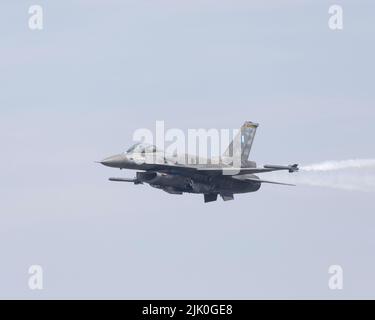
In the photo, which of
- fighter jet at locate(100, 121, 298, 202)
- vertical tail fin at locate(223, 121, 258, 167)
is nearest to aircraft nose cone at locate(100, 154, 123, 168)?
fighter jet at locate(100, 121, 298, 202)

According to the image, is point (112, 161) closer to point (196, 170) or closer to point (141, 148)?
point (141, 148)

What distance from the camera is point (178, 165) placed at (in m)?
105

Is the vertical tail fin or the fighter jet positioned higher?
the vertical tail fin

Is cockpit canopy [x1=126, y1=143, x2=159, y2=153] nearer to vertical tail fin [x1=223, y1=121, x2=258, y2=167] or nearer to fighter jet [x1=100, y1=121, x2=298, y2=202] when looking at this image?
fighter jet [x1=100, y1=121, x2=298, y2=202]

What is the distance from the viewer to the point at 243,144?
371ft

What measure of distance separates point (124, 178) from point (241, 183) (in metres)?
9.80

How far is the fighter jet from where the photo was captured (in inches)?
4102

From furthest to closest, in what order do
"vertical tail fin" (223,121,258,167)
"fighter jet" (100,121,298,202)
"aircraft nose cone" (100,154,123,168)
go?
"vertical tail fin" (223,121,258,167), "fighter jet" (100,121,298,202), "aircraft nose cone" (100,154,123,168)

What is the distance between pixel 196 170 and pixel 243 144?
832 centimetres

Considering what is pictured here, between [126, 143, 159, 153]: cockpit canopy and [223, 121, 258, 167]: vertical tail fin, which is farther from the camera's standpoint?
[223, 121, 258, 167]: vertical tail fin

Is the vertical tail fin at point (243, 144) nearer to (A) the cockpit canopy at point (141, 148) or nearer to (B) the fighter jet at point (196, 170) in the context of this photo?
(B) the fighter jet at point (196, 170)

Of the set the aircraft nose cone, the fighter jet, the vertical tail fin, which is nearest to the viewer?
the aircraft nose cone

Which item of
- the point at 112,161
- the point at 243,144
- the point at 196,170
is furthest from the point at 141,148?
the point at 243,144
